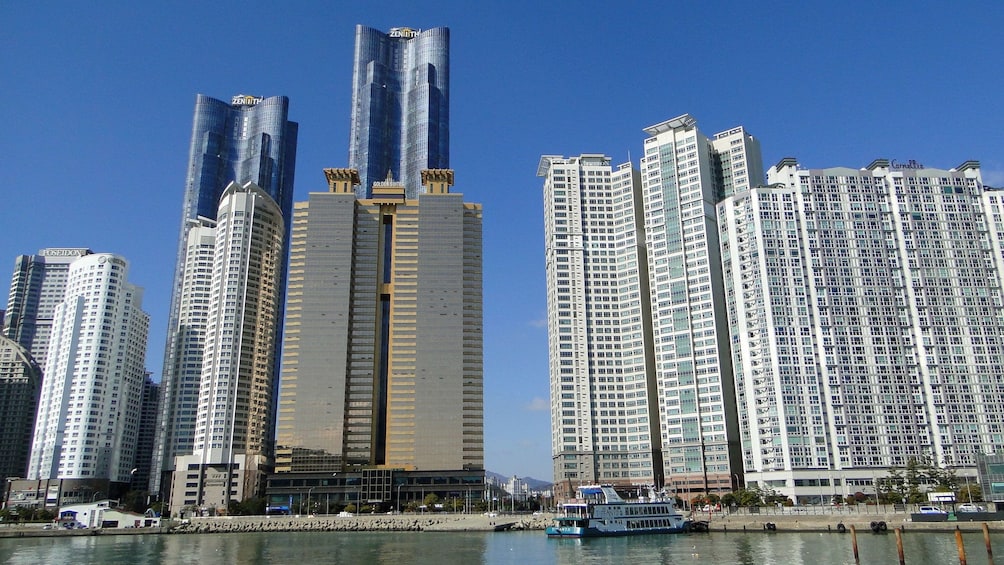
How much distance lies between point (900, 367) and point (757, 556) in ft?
332

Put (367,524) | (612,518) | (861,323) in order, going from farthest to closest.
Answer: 1. (861,323)
2. (367,524)
3. (612,518)

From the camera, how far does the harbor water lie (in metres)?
89.4

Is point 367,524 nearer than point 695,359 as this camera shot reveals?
Yes

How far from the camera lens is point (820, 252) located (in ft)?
584

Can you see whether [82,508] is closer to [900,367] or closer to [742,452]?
[742,452]

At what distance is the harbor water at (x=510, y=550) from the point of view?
293 feet

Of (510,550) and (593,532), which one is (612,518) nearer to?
(593,532)

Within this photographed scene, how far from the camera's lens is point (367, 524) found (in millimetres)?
162625

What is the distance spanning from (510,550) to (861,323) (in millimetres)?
108215

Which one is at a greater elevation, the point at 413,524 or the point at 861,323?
the point at 861,323

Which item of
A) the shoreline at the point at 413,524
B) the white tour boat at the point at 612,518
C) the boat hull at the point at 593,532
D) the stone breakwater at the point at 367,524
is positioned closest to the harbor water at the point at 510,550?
the boat hull at the point at 593,532

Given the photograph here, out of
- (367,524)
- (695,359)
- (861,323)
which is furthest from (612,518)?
(861,323)

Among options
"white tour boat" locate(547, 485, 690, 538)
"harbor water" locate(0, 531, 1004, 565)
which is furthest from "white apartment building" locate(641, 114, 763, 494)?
"harbor water" locate(0, 531, 1004, 565)

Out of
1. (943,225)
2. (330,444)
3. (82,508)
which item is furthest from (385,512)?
(943,225)
